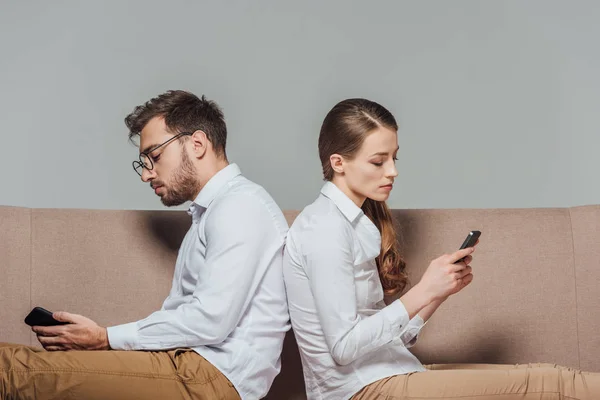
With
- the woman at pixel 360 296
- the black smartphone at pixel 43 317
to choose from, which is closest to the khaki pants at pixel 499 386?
the woman at pixel 360 296

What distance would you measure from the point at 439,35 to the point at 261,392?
1704mm

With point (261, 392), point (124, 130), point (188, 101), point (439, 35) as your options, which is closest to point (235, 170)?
point (188, 101)

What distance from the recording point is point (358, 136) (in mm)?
2135

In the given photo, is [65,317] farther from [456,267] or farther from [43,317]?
[456,267]

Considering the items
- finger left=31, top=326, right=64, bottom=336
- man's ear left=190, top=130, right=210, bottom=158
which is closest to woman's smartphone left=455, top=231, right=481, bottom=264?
man's ear left=190, top=130, right=210, bottom=158

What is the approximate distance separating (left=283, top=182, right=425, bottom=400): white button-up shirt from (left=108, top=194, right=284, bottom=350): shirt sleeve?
12 cm

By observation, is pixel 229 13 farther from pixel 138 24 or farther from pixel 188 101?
pixel 188 101

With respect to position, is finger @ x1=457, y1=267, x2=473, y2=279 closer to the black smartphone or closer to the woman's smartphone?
the woman's smartphone

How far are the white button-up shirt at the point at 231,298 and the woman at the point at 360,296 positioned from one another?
6 cm

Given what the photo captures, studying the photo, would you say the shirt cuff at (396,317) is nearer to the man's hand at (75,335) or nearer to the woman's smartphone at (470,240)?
the woman's smartphone at (470,240)

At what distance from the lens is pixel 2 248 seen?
2.67 metres

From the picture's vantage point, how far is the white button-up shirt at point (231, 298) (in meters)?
2.04

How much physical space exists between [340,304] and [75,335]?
2.04 feet

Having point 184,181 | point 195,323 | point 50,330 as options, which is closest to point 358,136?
point 184,181
